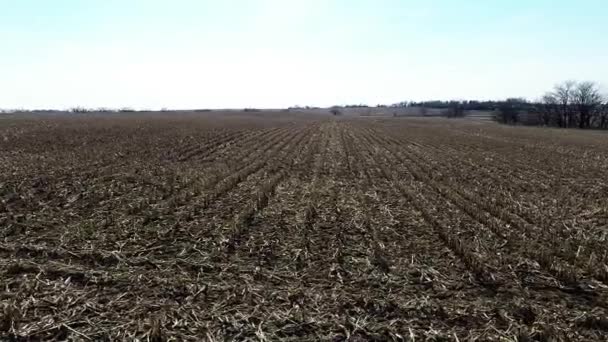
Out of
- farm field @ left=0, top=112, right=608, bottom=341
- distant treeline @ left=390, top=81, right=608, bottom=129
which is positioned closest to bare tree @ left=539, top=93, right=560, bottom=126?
distant treeline @ left=390, top=81, right=608, bottom=129

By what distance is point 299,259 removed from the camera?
6594 millimetres

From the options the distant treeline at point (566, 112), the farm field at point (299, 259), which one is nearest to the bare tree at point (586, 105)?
the distant treeline at point (566, 112)

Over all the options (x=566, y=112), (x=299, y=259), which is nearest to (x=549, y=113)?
(x=566, y=112)

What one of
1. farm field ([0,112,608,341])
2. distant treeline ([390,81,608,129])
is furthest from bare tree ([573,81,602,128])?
farm field ([0,112,608,341])

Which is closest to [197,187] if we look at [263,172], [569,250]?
[263,172]

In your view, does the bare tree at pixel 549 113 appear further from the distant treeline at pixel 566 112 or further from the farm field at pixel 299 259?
the farm field at pixel 299 259

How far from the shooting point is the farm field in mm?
4578

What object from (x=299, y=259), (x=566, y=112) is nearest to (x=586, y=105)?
(x=566, y=112)

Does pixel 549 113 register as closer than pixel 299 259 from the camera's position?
No

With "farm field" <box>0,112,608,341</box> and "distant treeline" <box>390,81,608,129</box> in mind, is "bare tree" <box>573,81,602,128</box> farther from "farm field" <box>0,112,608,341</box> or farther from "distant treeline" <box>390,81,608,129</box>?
"farm field" <box>0,112,608,341</box>

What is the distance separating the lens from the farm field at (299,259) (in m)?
4.58

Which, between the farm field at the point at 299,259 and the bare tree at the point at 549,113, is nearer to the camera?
the farm field at the point at 299,259

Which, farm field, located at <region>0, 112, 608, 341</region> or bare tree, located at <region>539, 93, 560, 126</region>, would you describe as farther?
bare tree, located at <region>539, 93, 560, 126</region>

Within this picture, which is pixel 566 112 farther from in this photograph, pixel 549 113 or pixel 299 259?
pixel 299 259
